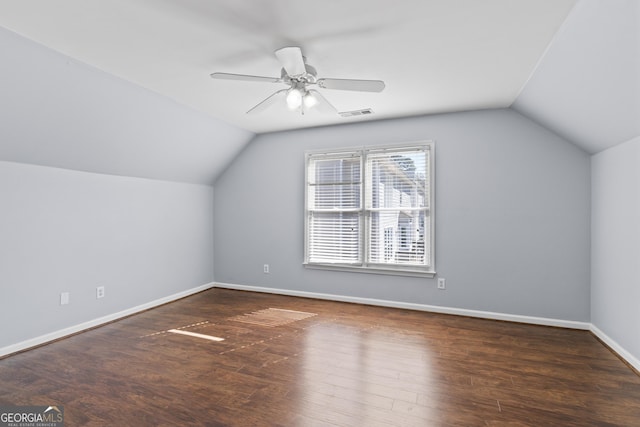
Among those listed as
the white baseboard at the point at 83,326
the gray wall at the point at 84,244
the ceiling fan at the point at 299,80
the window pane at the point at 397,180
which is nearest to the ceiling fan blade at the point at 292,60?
the ceiling fan at the point at 299,80

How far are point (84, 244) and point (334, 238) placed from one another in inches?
116

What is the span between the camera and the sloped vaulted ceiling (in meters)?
1.88

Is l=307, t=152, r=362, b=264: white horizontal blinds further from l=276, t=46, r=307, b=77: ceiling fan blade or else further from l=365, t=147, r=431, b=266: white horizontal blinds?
l=276, t=46, r=307, b=77: ceiling fan blade

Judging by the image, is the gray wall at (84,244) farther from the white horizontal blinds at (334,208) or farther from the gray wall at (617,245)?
the gray wall at (617,245)

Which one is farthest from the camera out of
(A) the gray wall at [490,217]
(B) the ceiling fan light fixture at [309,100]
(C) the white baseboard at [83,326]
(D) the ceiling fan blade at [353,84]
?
(A) the gray wall at [490,217]

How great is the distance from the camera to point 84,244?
3533 mm

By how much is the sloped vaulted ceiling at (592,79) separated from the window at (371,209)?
135 cm

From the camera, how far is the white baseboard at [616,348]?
2.63m

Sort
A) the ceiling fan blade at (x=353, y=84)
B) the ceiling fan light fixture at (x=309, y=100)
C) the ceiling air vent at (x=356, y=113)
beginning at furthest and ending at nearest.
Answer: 1. the ceiling air vent at (x=356, y=113)
2. the ceiling fan light fixture at (x=309, y=100)
3. the ceiling fan blade at (x=353, y=84)

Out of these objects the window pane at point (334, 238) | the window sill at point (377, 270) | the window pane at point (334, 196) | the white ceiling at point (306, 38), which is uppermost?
the white ceiling at point (306, 38)

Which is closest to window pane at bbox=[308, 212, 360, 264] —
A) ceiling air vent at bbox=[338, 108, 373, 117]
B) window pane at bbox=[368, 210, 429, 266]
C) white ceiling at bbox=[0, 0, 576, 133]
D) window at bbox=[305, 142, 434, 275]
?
window at bbox=[305, 142, 434, 275]

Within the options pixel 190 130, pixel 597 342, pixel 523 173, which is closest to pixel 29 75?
pixel 190 130

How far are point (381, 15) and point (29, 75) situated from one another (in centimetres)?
258

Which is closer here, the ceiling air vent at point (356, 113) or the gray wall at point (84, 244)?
the gray wall at point (84, 244)
